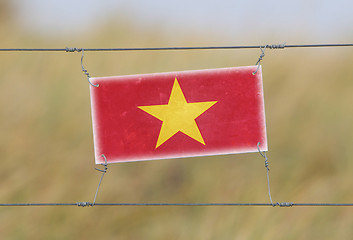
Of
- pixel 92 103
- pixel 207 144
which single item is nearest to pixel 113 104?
pixel 92 103

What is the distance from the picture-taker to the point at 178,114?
8.91 meters

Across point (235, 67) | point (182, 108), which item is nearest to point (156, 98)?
point (182, 108)

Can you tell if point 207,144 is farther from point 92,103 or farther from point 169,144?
point 92,103

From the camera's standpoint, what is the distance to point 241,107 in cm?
889

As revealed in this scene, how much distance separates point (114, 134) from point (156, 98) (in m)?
0.55

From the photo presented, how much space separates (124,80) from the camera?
895cm

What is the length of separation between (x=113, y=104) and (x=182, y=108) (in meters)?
0.69

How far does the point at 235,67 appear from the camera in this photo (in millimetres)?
8914

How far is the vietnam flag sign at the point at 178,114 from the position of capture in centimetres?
888

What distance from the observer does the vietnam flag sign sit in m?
8.88

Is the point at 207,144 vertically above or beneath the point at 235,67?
beneath

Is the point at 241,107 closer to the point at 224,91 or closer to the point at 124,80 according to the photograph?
the point at 224,91

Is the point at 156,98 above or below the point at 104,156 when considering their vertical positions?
above

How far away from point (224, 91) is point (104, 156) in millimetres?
1364
